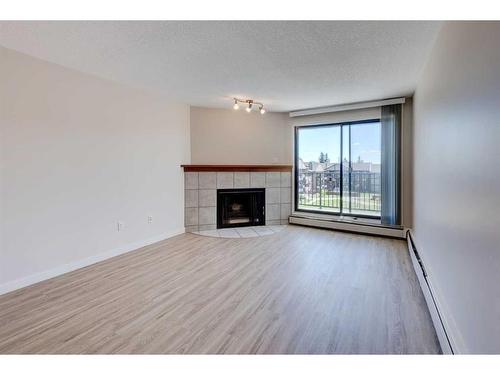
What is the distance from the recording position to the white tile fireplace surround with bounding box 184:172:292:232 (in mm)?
4977

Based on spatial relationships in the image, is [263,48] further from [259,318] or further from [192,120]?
[192,120]

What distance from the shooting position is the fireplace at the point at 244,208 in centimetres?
530

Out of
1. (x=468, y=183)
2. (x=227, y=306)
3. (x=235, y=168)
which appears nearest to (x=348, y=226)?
(x=235, y=168)

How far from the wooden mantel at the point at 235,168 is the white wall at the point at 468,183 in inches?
131

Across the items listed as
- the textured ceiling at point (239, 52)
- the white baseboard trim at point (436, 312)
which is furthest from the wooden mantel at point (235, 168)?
the white baseboard trim at point (436, 312)

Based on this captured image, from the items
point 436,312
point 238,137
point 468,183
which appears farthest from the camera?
point 238,137

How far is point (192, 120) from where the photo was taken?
5.07 m

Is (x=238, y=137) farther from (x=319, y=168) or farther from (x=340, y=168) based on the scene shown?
(x=340, y=168)

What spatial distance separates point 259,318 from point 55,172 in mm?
2689

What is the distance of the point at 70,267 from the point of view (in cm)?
311

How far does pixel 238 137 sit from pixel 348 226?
2.71 m

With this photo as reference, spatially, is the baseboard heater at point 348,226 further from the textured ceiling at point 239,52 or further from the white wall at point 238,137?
the textured ceiling at point 239,52

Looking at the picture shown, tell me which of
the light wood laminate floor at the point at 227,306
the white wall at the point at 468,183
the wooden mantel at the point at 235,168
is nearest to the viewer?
the white wall at the point at 468,183
